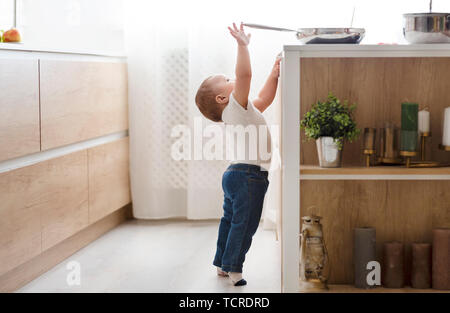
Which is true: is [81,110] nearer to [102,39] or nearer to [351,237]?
[102,39]

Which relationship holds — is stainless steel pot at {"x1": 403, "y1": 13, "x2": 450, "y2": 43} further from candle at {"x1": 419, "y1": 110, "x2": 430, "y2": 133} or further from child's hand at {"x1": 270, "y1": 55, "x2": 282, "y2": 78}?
child's hand at {"x1": 270, "y1": 55, "x2": 282, "y2": 78}

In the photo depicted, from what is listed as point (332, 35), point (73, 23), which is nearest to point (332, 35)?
point (332, 35)

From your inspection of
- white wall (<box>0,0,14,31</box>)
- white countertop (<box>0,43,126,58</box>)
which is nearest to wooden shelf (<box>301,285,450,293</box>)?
white countertop (<box>0,43,126,58</box>)

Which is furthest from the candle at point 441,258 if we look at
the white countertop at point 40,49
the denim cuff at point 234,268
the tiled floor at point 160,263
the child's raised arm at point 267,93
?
the white countertop at point 40,49

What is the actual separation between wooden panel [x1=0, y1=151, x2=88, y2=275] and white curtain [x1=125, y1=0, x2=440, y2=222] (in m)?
0.53

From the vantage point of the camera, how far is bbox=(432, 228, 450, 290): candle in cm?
162

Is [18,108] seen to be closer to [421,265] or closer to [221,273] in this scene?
[221,273]

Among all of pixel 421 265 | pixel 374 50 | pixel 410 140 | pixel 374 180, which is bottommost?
pixel 421 265

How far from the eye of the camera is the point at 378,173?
1.53 metres

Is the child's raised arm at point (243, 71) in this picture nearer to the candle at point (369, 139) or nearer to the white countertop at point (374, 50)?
the white countertop at point (374, 50)

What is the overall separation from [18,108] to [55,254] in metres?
0.57

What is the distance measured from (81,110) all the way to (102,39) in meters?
0.67

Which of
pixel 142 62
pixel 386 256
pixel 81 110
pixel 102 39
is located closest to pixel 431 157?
pixel 386 256
